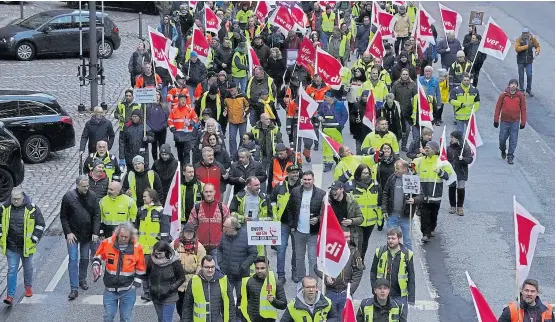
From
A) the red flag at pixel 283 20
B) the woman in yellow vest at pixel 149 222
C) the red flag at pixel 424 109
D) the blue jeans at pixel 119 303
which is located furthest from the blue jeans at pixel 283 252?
the red flag at pixel 283 20

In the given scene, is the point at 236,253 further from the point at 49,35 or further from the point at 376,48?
the point at 49,35

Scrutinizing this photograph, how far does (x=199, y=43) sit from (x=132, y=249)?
12.3 meters

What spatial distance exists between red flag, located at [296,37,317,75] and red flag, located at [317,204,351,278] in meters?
11.3

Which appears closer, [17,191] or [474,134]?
[17,191]

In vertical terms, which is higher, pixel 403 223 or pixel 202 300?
pixel 202 300

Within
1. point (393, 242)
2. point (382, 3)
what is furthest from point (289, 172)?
point (382, 3)

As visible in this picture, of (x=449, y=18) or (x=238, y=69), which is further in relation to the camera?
(x=449, y=18)

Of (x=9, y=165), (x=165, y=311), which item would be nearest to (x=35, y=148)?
(x=9, y=165)

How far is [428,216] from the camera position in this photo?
18547 mm

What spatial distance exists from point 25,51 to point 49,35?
782 mm

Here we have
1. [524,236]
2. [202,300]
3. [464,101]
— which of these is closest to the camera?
[524,236]

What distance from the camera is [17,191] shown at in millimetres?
15461

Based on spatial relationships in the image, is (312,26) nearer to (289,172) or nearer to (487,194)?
(487,194)

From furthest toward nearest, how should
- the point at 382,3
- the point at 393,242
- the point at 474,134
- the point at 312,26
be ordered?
the point at 382,3, the point at 312,26, the point at 474,134, the point at 393,242
